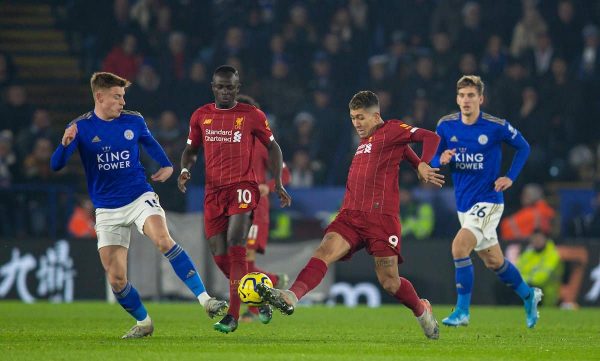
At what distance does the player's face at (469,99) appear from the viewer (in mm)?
12016

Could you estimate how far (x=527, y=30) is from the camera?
878 inches

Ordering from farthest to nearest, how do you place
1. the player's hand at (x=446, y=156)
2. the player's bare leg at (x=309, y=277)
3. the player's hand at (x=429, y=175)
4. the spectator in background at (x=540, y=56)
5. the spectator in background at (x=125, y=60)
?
the spectator in background at (x=125, y=60), the spectator in background at (x=540, y=56), the player's hand at (x=446, y=156), the player's hand at (x=429, y=175), the player's bare leg at (x=309, y=277)

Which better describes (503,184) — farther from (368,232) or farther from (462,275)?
(368,232)

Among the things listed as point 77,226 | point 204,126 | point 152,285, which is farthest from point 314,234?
point 204,126

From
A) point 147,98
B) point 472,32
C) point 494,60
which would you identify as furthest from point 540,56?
point 147,98

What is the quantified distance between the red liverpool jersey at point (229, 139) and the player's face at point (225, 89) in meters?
0.06

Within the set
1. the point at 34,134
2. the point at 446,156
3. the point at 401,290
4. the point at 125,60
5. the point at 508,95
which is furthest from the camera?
the point at 125,60

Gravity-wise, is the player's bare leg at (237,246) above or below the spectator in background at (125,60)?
below

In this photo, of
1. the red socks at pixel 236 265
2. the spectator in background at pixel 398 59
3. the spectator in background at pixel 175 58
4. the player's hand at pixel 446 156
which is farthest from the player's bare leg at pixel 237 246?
the spectator in background at pixel 175 58

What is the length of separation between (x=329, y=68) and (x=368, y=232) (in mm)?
12440

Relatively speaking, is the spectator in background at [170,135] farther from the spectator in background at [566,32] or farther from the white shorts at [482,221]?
the white shorts at [482,221]

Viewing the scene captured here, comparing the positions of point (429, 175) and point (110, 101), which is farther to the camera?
point (110, 101)

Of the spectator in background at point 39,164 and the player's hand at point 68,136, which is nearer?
the player's hand at point 68,136

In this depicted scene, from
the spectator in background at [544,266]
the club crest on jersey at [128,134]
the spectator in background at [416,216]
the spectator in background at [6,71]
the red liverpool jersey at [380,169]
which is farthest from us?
the spectator in background at [6,71]
